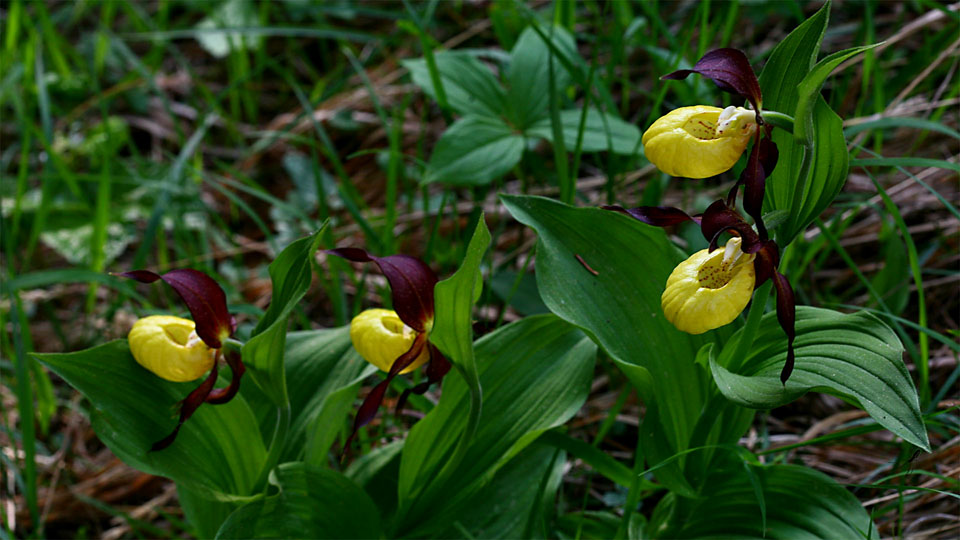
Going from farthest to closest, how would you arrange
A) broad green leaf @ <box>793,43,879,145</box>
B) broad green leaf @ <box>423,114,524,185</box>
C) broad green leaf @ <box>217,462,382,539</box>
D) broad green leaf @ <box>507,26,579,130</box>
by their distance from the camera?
broad green leaf @ <box>507,26,579,130</box> → broad green leaf @ <box>423,114,524,185</box> → broad green leaf @ <box>217,462,382,539</box> → broad green leaf @ <box>793,43,879,145</box>

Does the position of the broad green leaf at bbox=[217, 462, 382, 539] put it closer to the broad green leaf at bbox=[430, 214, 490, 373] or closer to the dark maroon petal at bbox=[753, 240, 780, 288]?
the broad green leaf at bbox=[430, 214, 490, 373]

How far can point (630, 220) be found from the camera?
1.07m

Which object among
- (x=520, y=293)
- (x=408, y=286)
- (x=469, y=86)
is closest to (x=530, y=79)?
(x=469, y=86)

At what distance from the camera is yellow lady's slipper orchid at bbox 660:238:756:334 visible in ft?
2.83

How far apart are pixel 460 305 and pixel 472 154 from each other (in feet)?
2.37

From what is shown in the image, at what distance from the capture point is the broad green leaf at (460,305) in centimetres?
88

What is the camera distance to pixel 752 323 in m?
0.97

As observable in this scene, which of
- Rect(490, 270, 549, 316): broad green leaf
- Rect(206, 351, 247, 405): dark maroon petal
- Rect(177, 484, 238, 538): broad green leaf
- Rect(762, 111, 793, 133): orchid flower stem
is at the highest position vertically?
Rect(762, 111, 793, 133): orchid flower stem

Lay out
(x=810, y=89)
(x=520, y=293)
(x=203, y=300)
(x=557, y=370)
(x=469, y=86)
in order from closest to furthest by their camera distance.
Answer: (x=810, y=89), (x=203, y=300), (x=557, y=370), (x=520, y=293), (x=469, y=86)

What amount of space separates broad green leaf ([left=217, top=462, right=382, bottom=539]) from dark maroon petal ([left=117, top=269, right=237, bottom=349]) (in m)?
0.21

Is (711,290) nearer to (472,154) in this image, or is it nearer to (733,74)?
(733,74)

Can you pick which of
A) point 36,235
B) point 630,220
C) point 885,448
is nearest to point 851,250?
point 885,448

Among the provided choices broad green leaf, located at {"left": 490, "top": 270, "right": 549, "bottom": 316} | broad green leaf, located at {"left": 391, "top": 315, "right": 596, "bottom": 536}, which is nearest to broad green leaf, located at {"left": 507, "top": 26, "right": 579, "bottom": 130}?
broad green leaf, located at {"left": 490, "top": 270, "right": 549, "bottom": 316}

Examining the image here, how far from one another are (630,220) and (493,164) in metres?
0.57
